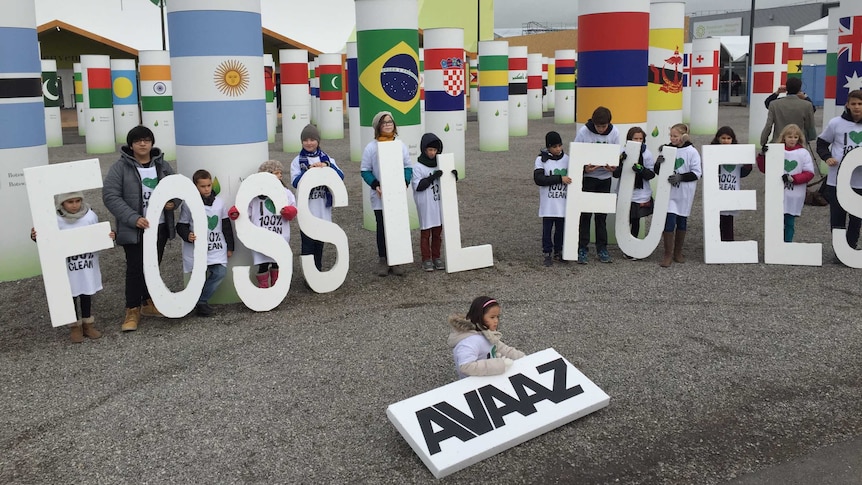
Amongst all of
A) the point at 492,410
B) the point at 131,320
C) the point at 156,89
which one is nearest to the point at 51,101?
the point at 156,89

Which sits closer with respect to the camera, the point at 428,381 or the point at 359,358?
the point at 428,381

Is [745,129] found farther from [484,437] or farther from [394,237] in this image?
[484,437]

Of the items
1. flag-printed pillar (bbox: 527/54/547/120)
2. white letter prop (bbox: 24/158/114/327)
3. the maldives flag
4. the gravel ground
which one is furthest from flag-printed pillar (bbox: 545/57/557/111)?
white letter prop (bbox: 24/158/114/327)

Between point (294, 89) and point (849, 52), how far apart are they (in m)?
12.5

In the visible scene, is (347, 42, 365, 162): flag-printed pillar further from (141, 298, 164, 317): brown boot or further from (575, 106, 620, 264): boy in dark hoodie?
(141, 298, 164, 317): brown boot

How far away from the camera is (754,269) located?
759 cm

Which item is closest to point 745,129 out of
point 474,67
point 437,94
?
point 437,94

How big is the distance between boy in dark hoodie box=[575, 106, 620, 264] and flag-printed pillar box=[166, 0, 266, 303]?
326 centimetres

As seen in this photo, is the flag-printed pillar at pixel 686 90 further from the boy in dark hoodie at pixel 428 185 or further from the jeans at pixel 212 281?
the jeans at pixel 212 281

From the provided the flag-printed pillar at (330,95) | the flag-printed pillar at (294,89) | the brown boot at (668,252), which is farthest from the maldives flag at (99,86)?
the brown boot at (668,252)

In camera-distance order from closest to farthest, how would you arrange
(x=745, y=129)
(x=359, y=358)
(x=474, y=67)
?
1. (x=359, y=358)
2. (x=745, y=129)
3. (x=474, y=67)

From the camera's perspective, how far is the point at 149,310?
6.64 metres

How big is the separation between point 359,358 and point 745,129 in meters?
21.4

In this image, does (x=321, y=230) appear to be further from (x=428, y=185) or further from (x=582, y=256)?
(x=582, y=256)
